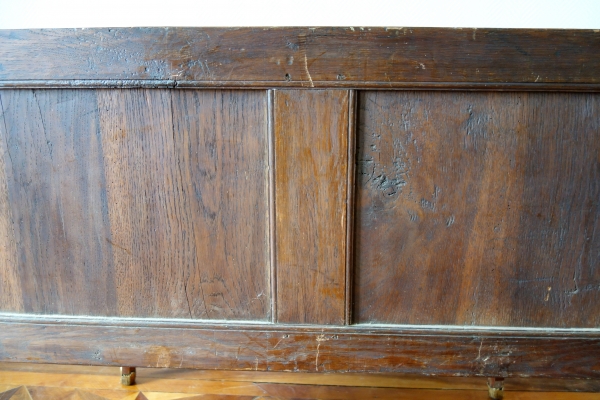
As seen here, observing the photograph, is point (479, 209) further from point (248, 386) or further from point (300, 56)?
point (248, 386)

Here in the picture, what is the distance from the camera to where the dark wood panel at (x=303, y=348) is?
77cm

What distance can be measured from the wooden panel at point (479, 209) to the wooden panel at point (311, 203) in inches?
1.6

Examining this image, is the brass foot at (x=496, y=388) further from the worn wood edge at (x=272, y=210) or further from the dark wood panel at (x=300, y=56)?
the dark wood panel at (x=300, y=56)

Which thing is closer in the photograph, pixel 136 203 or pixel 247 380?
pixel 136 203

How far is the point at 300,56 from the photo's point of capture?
69 centimetres

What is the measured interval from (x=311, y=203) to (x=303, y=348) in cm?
27

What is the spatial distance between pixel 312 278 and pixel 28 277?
1.76ft

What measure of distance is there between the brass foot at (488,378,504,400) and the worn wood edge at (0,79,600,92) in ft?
2.08

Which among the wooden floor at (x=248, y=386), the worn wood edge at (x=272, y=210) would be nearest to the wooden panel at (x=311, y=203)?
the worn wood edge at (x=272, y=210)

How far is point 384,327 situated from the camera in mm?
780
